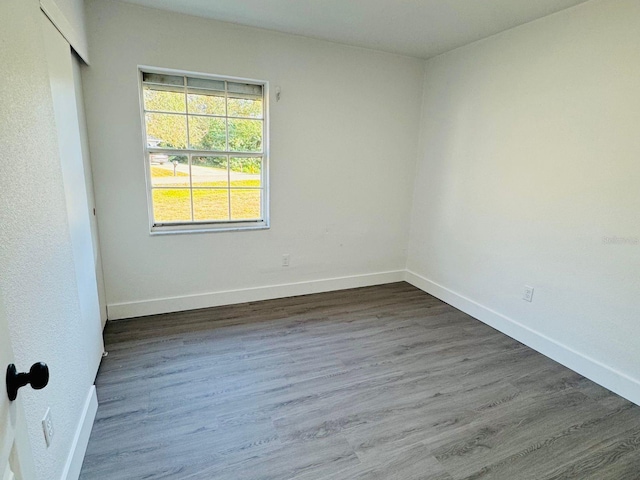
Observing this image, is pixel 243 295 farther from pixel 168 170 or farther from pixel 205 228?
pixel 168 170

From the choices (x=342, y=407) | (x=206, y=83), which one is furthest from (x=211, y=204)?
(x=342, y=407)

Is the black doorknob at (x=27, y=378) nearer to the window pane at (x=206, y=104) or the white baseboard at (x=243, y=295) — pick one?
the white baseboard at (x=243, y=295)

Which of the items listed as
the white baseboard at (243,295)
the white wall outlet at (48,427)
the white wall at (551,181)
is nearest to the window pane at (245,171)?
the white baseboard at (243,295)

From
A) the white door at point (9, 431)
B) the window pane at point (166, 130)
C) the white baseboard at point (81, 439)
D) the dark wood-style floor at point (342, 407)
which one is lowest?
the dark wood-style floor at point (342, 407)

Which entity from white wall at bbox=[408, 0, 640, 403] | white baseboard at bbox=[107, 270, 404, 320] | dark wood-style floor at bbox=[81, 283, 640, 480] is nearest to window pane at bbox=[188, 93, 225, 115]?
white baseboard at bbox=[107, 270, 404, 320]

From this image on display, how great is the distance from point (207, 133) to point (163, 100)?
0.42 m

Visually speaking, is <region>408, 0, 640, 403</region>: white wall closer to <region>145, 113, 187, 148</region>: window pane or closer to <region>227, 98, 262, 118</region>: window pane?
<region>227, 98, 262, 118</region>: window pane

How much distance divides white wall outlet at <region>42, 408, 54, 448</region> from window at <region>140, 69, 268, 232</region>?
75.4 inches

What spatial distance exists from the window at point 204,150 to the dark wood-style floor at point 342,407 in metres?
0.99

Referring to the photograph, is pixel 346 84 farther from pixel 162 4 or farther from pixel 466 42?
Answer: pixel 162 4

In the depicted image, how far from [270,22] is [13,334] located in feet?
9.07

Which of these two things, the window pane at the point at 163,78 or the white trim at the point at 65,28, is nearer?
the white trim at the point at 65,28

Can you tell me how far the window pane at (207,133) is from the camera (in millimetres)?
2889

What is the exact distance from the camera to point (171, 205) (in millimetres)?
2967
